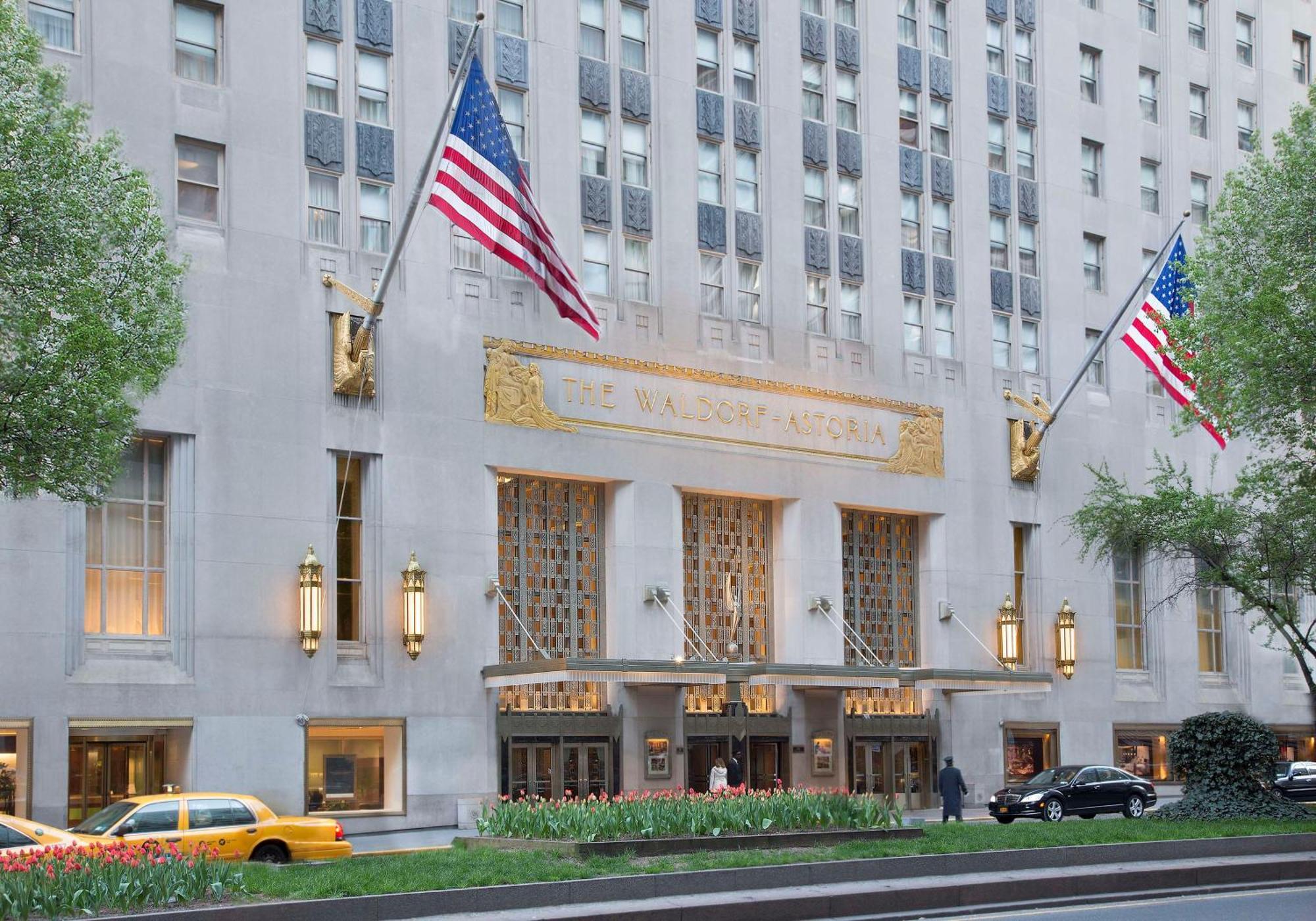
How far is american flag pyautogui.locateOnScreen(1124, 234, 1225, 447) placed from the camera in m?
39.3

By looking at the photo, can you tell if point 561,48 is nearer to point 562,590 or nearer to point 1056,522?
point 562,590

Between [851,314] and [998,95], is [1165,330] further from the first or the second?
[998,95]

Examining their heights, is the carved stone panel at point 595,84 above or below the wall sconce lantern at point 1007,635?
above

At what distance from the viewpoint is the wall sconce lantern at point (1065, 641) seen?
49.3m

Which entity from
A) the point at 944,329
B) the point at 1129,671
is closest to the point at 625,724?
the point at 944,329

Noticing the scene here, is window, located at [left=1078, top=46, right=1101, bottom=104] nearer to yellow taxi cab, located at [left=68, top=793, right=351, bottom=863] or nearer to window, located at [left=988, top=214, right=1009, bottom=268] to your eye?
window, located at [left=988, top=214, right=1009, bottom=268]

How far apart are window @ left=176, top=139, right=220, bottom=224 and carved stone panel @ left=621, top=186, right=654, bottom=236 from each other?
1078cm

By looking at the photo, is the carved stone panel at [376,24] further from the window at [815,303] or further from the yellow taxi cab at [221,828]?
the yellow taxi cab at [221,828]

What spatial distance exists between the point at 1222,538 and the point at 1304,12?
33618 millimetres

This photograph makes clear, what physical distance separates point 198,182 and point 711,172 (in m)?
14.5

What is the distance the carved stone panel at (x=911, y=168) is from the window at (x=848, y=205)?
1870mm

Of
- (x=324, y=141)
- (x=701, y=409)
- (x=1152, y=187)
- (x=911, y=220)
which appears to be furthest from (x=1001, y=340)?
(x=324, y=141)

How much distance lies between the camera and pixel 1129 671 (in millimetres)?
52469

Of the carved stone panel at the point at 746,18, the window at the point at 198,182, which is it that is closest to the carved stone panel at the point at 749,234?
the carved stone panel at the point at 746,18
